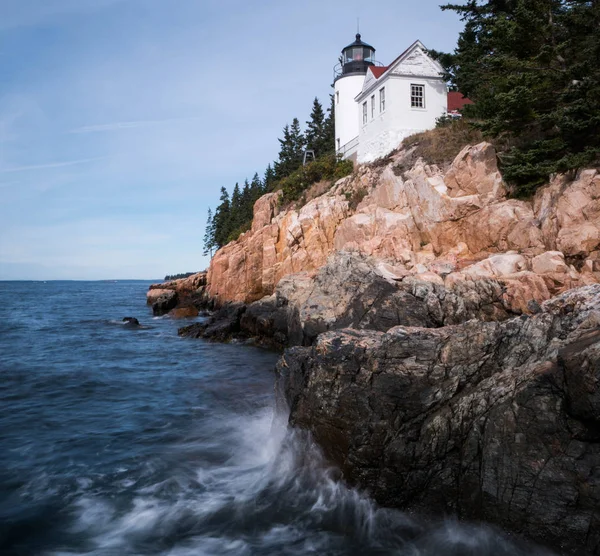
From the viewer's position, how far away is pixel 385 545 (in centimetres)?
665

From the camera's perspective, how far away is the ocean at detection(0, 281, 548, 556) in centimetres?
686

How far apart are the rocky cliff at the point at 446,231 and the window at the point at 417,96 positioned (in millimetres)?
4705

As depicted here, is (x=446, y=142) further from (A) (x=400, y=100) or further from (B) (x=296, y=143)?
(B) (x=296, y=143)

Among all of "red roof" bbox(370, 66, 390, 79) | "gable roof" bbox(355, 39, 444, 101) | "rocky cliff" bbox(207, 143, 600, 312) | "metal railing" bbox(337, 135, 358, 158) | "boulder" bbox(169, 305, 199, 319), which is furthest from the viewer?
"boulder" bbox(169, 305, 199, 319)

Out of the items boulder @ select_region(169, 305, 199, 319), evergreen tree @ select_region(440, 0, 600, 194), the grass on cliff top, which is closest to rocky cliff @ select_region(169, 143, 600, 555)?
evergreen tree @ select_region(440, 0, 600, 194)

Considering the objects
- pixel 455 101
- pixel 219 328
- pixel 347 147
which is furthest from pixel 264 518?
pixel 455 101

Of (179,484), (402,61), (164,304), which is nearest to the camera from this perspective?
(179,484)

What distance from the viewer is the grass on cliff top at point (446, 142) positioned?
23094 millimetres

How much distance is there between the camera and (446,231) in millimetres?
19250

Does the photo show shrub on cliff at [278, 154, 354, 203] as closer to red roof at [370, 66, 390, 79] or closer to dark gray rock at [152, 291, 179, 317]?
red roof at [370, 66, 390, 79]

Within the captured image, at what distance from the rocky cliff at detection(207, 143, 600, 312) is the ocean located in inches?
335

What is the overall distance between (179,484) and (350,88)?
33.3 metres

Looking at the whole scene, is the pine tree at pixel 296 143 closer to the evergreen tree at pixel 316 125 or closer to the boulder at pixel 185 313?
the evergreen tree at pixel 316 125

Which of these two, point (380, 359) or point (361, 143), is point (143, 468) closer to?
point (380, 359)
